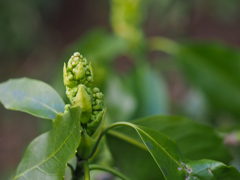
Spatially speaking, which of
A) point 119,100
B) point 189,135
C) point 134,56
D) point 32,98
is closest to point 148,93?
point 119,100

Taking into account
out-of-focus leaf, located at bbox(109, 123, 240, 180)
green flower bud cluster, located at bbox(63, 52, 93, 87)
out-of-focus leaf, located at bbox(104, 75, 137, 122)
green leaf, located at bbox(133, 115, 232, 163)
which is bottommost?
out-of-focus leaf, located at bbox(109, 123, 240, 180)

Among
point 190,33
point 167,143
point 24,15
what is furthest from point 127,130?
point 190,33

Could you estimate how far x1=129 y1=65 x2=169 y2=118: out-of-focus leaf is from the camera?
103 centimetres

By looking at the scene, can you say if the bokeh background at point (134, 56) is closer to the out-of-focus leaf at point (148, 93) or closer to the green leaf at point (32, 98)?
the out-of-focus leaf at point (148, 93)

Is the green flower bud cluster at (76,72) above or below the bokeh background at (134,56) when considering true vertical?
below

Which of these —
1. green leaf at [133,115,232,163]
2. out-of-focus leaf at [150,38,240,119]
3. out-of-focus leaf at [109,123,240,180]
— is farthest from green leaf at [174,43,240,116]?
out-of-focus leaf at [109,123,240,180]

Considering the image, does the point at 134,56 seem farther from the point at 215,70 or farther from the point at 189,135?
the point at 189,135

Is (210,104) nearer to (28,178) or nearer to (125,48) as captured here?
(125,48)

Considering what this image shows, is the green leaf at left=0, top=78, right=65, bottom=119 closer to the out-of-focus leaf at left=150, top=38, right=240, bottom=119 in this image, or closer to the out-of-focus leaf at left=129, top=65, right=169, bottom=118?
the out-of-focus leaf at left=129, top=65, right=169, bottom=118

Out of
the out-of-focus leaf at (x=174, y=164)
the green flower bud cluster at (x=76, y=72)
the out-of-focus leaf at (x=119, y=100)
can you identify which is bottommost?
the out-of-focus leaf at (x=174, y=164)

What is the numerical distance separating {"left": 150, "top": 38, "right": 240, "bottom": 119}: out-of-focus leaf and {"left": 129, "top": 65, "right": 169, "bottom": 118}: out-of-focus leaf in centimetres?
19

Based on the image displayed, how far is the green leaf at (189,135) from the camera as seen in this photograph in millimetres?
569

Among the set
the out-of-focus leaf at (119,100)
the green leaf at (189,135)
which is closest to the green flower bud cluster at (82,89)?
the green leaf at (189,135)

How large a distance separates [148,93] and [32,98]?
2.41 ft
